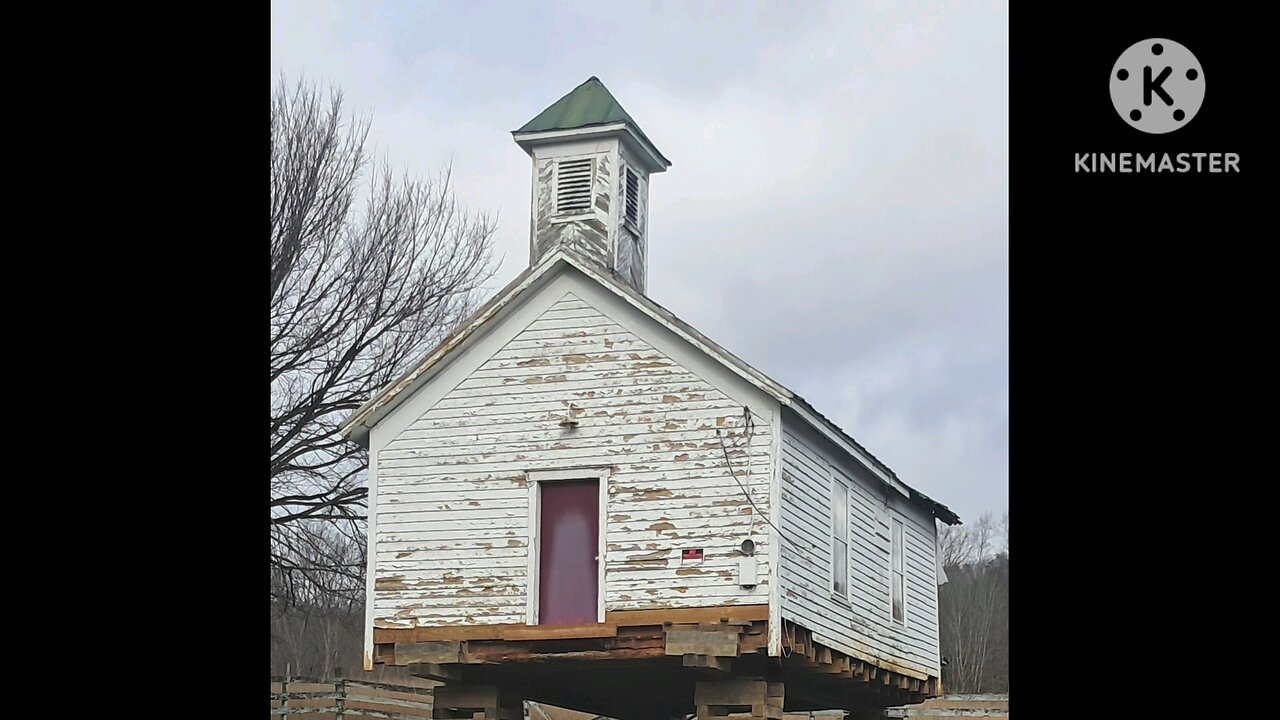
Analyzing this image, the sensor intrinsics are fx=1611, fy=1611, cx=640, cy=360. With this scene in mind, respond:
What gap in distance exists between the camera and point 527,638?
63.4 ft

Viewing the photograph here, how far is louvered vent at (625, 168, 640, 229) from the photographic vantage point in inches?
929

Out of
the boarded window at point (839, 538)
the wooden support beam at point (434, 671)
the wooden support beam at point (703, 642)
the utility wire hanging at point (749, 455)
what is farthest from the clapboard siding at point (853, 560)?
the wooden support beam at point (434, 671)

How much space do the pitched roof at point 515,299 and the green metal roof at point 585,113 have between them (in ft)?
9.23

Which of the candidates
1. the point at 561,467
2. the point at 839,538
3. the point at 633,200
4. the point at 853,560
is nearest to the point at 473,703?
the point at 561,467

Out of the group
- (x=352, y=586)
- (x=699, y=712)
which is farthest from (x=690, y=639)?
(x=352, y=586)

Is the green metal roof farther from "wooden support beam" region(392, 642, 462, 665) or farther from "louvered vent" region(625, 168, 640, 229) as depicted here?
"wooden support beam" region(392, 642, 462, 665)

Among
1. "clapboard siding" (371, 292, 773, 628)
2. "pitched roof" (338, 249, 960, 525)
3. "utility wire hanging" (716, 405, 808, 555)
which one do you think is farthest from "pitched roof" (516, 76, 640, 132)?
"utility wire hanging" (716, 405, 808, 555)

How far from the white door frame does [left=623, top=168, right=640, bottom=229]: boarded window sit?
5.05 meters

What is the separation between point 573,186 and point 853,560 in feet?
21.9

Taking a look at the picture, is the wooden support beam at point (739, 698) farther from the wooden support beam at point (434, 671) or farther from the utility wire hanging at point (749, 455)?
the wooden support beam at point (434, 671)

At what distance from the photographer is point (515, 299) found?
20.5 metres

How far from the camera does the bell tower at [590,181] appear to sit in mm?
22953
